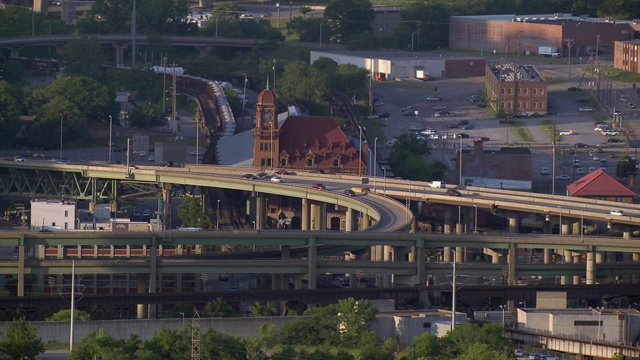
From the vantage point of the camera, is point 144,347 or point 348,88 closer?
A: point 144,347

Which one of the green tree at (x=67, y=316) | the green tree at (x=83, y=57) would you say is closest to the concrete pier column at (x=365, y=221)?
the green tree at (x=67, y=316)

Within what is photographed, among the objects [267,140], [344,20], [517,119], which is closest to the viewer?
[267,140]

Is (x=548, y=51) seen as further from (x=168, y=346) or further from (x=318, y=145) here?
(x=168, y=346)

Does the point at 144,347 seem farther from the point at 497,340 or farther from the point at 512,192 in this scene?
the point at 512,192

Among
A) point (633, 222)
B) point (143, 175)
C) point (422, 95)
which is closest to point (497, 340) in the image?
point (633, 222)

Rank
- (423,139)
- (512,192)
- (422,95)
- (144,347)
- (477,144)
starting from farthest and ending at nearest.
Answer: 1. (422,95)
2. (423,139)
3. (477,144)
4. (512,192)
5. (144,347)

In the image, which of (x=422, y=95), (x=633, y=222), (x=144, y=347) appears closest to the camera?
(x=144, y=347)

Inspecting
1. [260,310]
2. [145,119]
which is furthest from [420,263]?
[145,119]
